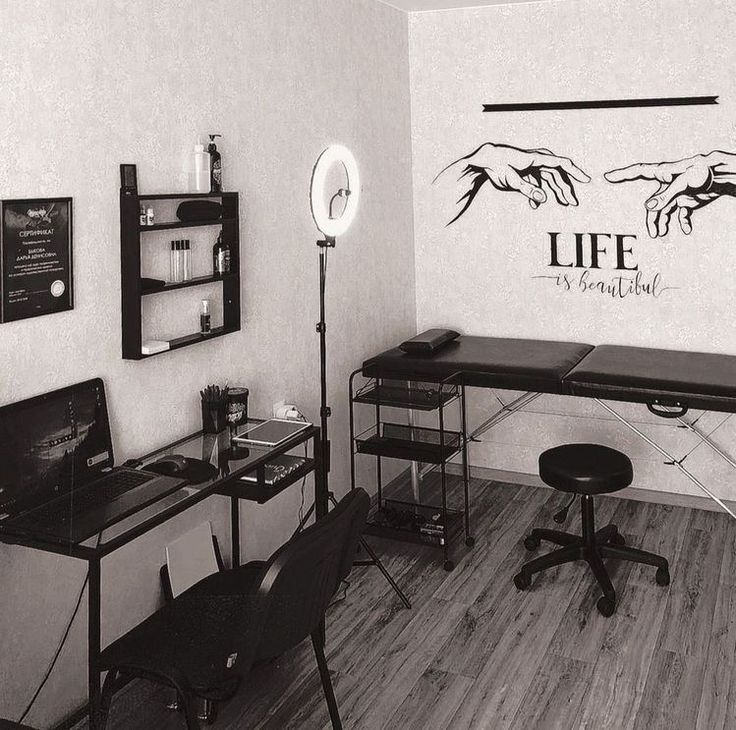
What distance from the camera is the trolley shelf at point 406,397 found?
145 inches

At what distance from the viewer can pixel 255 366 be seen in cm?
337

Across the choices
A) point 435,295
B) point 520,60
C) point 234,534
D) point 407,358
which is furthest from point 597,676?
point 520,60

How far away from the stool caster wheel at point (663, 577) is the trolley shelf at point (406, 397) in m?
1.08

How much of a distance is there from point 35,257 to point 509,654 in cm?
201

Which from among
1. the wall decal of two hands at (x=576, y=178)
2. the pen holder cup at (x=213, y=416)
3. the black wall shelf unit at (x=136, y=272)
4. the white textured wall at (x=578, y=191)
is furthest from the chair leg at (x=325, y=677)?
the wall decal of two hands at (x=576, y=178)

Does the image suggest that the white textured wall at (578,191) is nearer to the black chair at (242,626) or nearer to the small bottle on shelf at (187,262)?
the small bottle on shelf at (187,262)

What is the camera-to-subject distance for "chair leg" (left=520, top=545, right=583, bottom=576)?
347 cm

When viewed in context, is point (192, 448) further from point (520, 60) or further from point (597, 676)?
point (520, 60)

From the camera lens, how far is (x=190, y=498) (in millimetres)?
2398

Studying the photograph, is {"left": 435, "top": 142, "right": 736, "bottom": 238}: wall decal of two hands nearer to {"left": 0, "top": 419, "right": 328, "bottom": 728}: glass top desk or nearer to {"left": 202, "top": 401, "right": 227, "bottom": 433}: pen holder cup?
{"left": 0, "top": 419, "right": 328, "bottom": 728}: glass top desk

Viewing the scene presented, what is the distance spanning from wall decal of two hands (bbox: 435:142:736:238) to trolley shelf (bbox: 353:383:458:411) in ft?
3.78

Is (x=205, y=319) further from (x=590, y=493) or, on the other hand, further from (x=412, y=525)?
(x=590, y=493)

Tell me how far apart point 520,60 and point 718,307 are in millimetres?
1525

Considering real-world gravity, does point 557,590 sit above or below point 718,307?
below
